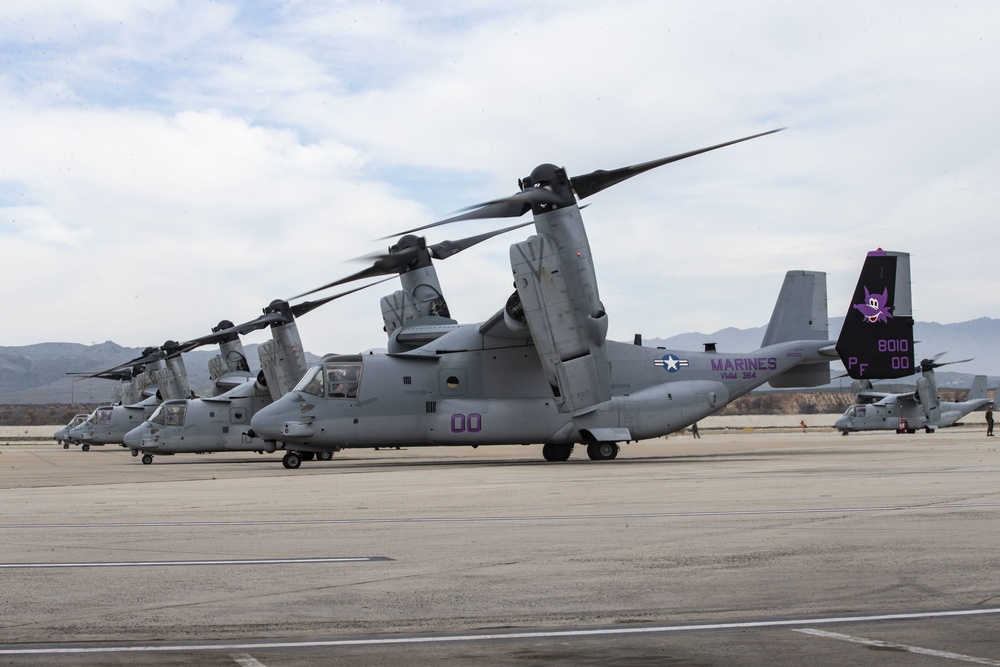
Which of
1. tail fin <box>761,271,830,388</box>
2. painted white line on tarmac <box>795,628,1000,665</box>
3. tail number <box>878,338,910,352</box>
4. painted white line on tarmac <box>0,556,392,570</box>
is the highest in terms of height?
tail fin <box>761,271,830,388</box>

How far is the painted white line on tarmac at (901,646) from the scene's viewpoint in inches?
201

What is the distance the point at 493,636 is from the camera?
19.5 ft

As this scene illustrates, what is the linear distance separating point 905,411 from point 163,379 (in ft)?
130

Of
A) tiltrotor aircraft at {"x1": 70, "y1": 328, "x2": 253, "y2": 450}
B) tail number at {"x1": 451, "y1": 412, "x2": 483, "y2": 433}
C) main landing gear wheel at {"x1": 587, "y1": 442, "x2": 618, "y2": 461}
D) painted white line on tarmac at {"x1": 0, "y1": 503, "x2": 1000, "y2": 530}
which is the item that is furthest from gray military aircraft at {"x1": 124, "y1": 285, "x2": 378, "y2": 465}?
painted white line on tarmac at {"x1": 0, "y1": 503, "x2": 1000, "y2": 530}

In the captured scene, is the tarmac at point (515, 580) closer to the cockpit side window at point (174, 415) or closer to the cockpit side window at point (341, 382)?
the cockpit side window at point (341, 382)

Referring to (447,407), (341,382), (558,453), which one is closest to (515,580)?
(447,407)

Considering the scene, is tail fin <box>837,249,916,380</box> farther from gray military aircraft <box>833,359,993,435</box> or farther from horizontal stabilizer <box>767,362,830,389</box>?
gray military aircraft <box>833,359,993,435</box>

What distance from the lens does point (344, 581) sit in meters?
7.80

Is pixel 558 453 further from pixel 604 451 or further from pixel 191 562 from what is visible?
pixel 191 562

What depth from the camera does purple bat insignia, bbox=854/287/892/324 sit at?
1262 inches

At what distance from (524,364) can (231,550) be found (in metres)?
20.2

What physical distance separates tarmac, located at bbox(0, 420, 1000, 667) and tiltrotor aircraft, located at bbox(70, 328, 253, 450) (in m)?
29.6

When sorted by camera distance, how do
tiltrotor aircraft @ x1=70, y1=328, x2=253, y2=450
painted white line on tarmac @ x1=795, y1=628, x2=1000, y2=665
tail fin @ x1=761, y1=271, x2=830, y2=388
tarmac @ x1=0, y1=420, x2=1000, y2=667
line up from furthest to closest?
1. tiltrotor aircraft @ x1=70, y1=328, x2=253, y2=450
2. tail fin @ x1=761, y1=271, x2=830, y2=388
3. tarmac @ x1=0, y1=420, x2=1000, y2=667
4. painted white line on tarmac @ x1=795, y1=628, x2=1000, y2=665

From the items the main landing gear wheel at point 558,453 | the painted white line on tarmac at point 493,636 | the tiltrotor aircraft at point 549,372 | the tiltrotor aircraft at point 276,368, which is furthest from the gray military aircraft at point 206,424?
the painted white line on tarmac at point 493,636
